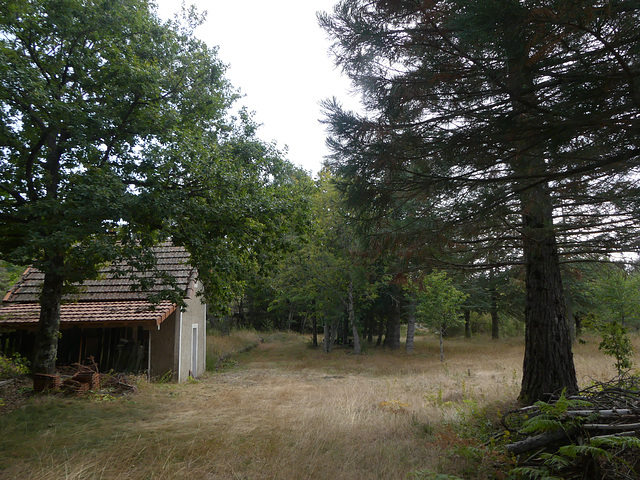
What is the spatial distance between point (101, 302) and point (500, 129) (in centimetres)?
1342

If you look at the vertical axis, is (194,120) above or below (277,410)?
above

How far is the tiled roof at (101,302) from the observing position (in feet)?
39.1

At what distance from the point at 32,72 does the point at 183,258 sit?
832 cm

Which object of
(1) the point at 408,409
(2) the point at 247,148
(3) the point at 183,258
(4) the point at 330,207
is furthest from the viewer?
(4) the point at 330,207

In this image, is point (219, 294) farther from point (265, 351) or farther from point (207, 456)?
point (265, 351)

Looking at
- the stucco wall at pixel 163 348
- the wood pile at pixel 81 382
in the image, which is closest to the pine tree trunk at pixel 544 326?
the wood pile at pixel 81 382

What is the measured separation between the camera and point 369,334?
33.8 meters

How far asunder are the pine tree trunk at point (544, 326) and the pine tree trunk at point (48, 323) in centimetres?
1026

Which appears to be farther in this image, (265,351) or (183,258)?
(265,351)

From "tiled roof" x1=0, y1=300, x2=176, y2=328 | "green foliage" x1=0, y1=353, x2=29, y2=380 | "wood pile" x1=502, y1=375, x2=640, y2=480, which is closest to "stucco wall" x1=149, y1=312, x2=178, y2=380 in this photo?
"tiled roof" x1=0, y1=300, x2=176, y2=328

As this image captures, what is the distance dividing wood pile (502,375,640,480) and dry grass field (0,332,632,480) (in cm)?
62

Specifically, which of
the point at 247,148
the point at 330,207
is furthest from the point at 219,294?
the point at 330,207

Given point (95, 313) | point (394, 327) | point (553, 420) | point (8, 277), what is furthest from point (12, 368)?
point (394, 327)

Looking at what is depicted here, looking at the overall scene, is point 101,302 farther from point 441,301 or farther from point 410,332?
point 410,332
